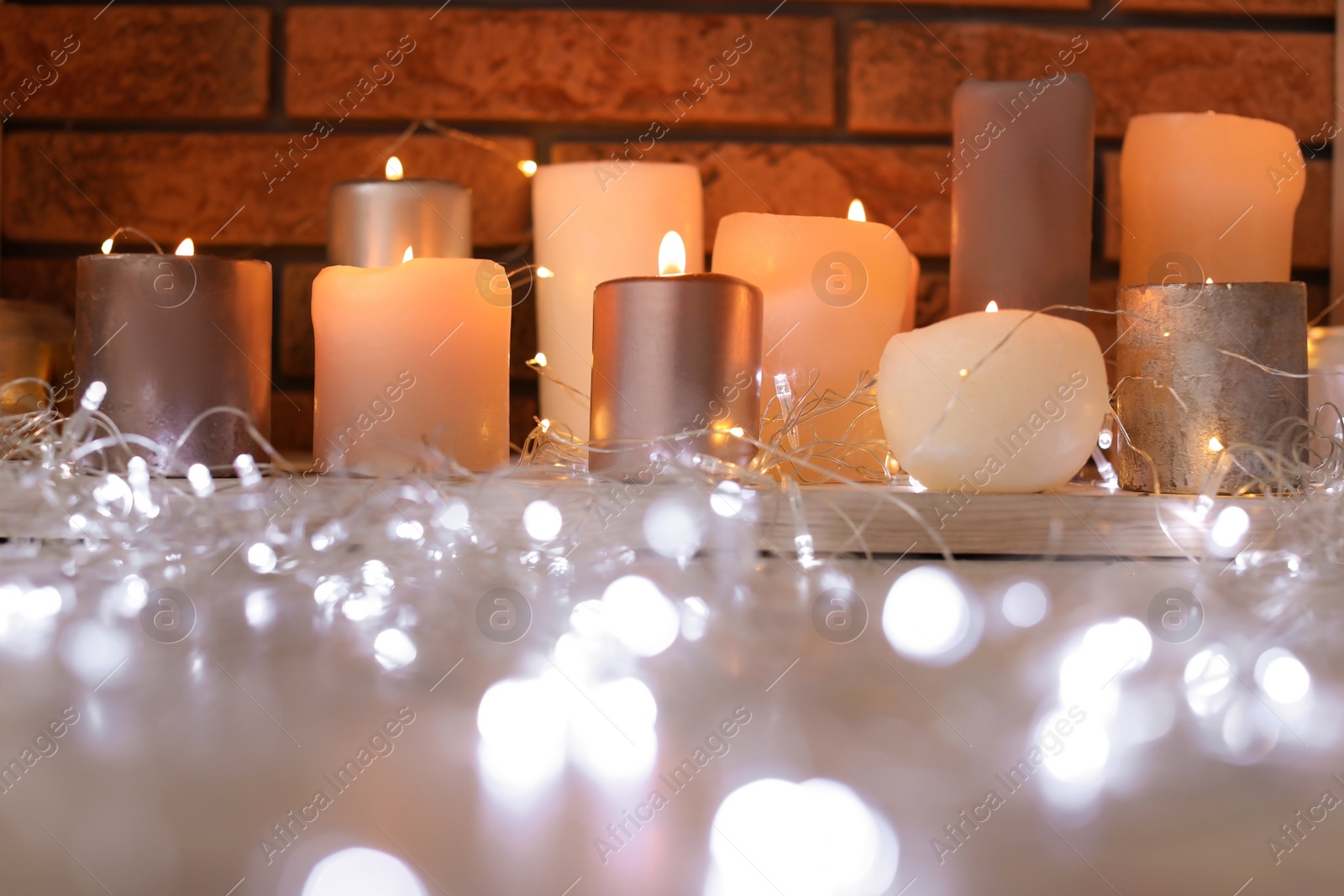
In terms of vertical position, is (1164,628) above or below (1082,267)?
below

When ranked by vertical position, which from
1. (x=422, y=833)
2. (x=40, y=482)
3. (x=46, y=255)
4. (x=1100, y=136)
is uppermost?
(x=1100, y=136)

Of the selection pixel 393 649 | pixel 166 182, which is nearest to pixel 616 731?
pixel 393 649

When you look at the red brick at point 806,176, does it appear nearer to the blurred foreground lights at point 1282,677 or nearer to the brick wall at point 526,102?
the brick wall at point 526,102

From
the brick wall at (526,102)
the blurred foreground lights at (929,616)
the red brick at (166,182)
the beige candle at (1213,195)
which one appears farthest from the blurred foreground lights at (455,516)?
the beige candle at (1213,195)

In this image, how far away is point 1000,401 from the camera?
60cm

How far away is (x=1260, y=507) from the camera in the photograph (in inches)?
23.4

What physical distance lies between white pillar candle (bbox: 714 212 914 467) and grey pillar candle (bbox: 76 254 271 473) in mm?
367

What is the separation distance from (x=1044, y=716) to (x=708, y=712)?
17cm

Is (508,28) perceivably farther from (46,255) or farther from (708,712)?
(708,712)

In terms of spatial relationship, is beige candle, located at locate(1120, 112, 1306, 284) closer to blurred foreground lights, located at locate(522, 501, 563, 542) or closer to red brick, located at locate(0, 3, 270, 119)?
A: blurred foreground lights, located at locate(522, 501, 563, 542)

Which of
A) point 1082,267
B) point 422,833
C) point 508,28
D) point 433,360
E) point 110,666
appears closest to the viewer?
point 422,833

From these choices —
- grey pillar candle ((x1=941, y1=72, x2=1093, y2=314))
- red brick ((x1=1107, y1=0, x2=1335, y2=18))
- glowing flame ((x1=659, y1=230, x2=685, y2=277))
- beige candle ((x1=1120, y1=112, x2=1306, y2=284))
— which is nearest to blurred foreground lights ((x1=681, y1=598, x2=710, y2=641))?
glowing flame ((x1=659, y1=230, x2=685, y2=277))

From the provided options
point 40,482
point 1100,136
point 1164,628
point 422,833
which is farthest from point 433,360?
point 1100,136

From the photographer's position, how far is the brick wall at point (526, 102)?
90 cm
